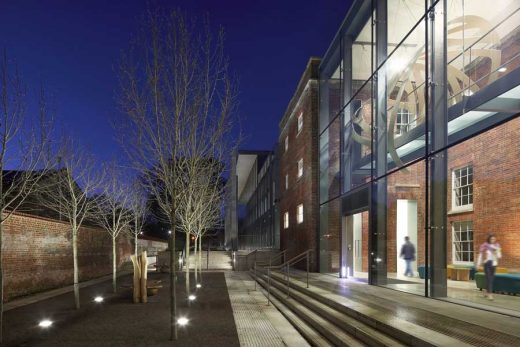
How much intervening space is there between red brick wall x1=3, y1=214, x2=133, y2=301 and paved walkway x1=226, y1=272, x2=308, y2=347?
6135mm

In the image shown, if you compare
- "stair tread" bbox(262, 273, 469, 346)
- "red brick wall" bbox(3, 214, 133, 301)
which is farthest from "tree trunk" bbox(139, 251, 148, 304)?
"stair tread" bbox(262, 273, 469, 346)

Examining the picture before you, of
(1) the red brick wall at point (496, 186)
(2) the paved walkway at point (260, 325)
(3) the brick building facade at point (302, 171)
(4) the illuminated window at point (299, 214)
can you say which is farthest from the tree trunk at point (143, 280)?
(4) the illuminated window at point (299, 214)

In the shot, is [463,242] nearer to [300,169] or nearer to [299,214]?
[299,214]

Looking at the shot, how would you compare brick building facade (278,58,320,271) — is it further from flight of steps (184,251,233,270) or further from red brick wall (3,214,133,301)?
red brick wall (3,214,133,301)

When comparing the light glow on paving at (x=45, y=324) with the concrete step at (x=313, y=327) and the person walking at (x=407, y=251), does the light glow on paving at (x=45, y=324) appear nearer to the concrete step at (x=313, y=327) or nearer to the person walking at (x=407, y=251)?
the concrete step at (x=313, y=327)

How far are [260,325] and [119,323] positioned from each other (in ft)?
9.10

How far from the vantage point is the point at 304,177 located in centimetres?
2086

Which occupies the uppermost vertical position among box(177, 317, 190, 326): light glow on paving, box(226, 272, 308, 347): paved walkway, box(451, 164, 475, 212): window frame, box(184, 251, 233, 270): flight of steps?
box(451, 164, 475, 212): window frame

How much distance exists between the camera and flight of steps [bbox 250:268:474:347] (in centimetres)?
605

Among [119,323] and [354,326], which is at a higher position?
[354,326]

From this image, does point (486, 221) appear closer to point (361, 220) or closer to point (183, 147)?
point (361, 220)

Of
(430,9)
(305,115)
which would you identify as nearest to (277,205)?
(305,115)

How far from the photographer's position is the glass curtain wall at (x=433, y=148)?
980cm

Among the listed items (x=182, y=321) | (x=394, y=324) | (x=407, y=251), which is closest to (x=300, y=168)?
(x=407, y=251)
